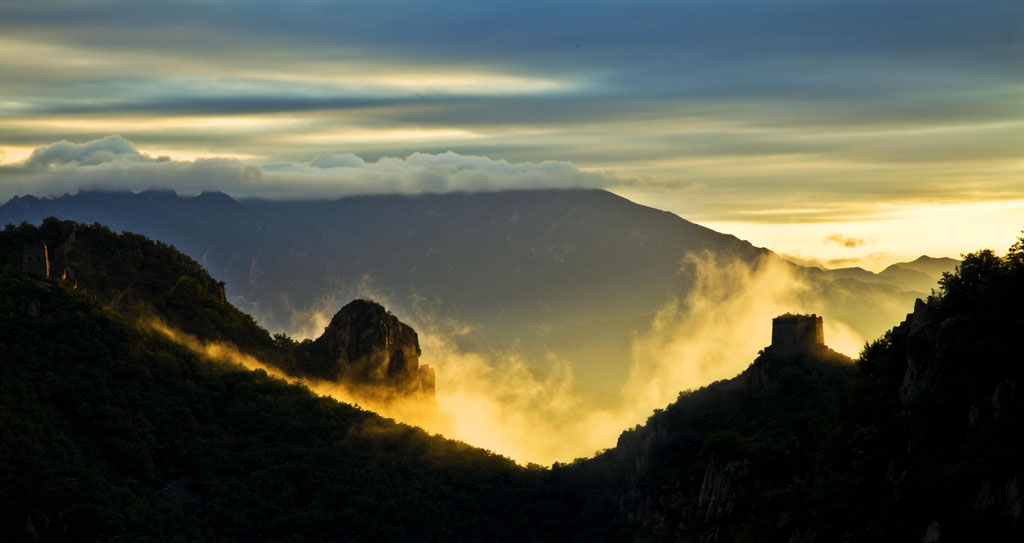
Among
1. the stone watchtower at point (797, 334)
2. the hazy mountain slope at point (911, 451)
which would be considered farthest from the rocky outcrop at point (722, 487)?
the stone watchtower at point (797, 334)

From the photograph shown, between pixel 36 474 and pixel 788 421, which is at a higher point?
pixel 788 421

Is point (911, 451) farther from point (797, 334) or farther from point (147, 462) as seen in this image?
point (147, 462)

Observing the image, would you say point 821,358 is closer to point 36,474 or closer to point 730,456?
point 730,456

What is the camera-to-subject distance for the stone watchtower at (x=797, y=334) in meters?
190

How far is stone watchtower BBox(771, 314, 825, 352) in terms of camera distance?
190 metres

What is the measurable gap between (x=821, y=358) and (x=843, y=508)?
105m

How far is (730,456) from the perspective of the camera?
11025 cm

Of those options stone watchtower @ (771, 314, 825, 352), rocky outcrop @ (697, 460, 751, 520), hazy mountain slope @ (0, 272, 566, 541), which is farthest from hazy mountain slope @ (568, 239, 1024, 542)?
hazy mountain slope @ (0, 272, 566, 541)

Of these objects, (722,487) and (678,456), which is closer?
(722,487)

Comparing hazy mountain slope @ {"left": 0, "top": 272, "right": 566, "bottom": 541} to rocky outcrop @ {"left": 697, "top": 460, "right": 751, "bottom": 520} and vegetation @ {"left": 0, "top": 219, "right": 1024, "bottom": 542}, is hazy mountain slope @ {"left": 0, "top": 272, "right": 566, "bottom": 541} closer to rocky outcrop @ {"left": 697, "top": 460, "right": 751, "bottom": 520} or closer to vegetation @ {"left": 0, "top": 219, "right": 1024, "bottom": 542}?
vegetation @ {"left": 0, "top": 219, "right": 1024, "bottom": 542}

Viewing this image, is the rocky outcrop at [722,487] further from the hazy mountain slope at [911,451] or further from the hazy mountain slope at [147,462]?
the hazy mountain slope at [147,462]

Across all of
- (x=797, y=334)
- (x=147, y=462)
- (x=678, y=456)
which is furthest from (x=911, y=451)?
(x=147, y=462)

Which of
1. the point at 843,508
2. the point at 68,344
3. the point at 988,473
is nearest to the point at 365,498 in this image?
the point at 68,344

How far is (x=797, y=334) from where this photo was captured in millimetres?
189750
